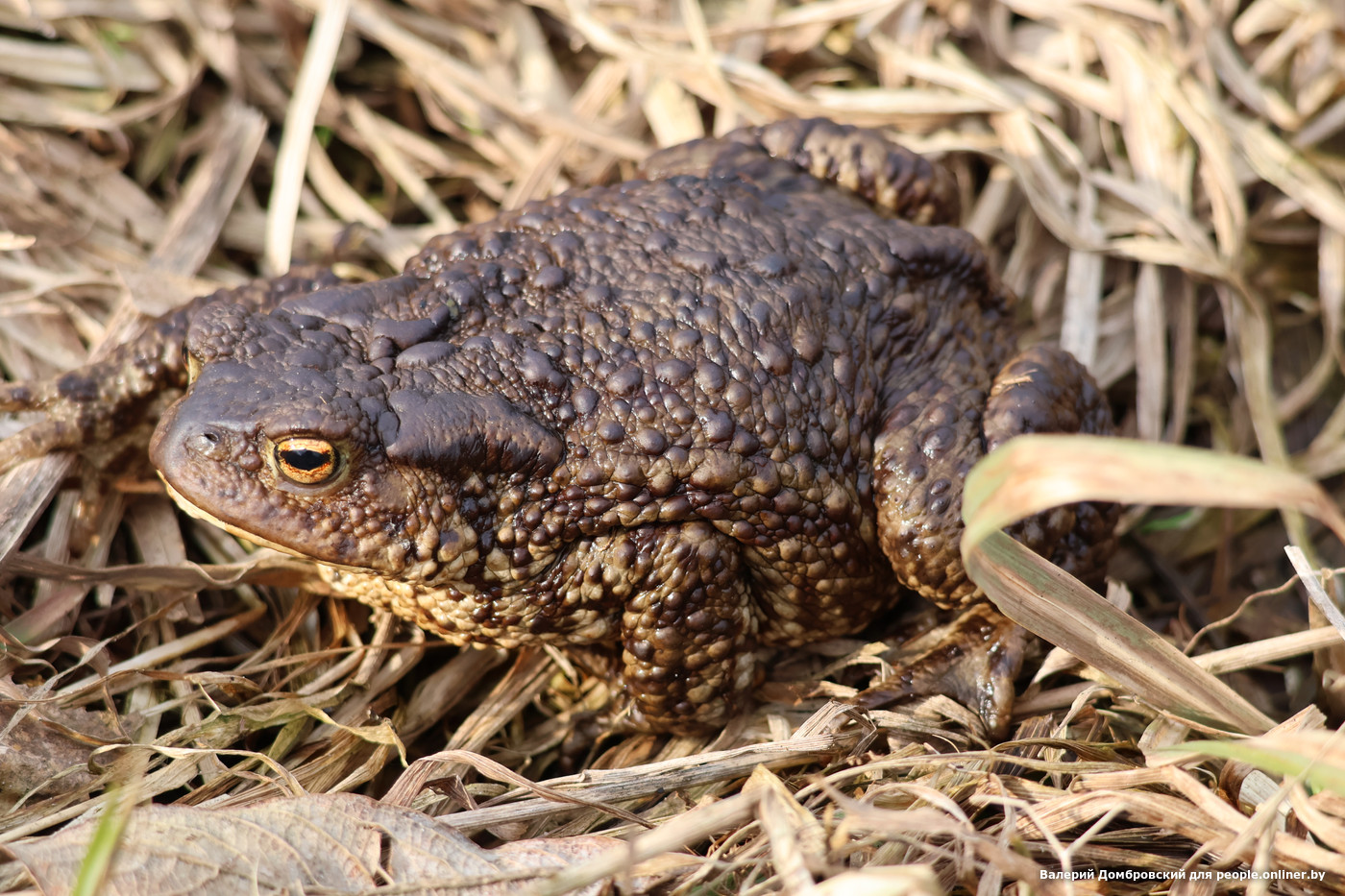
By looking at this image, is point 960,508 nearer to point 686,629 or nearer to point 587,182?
point 686,629

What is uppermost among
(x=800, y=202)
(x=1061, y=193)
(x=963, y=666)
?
(x=800, y=202)

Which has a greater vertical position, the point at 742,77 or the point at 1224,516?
the point at 742,77

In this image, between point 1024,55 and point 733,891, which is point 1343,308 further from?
point 733,891

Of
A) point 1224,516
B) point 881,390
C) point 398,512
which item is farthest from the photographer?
point 1224,516

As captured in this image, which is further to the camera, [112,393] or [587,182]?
[587,182]

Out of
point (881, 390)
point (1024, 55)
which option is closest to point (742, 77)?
point (1024, 55)

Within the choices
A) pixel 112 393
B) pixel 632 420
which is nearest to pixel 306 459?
pixel 632 420

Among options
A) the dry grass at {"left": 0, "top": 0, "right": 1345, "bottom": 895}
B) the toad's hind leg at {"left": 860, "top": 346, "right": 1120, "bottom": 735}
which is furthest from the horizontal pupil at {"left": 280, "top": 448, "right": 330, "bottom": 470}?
the toad's hind leg at {"left": 860, "top": 346, "right": 1120, "bottom": 735}

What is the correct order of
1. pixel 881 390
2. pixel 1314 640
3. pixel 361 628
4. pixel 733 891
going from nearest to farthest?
pixel 733 891
pixel 1314 640
pixel 881 390
pixel 361 628
